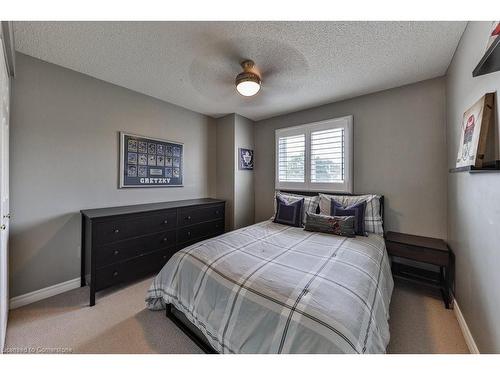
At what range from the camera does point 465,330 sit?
1.57m

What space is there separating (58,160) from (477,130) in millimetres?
3703

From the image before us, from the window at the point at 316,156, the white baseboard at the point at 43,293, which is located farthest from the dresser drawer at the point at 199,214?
the white baseboard at the point at 43,293

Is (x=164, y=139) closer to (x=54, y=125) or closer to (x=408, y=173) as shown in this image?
(x=54, y=125)

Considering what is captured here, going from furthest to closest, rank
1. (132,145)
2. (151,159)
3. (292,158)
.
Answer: (292,158)
(151,159)
(132,145)

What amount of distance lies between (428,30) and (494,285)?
190 centimetres

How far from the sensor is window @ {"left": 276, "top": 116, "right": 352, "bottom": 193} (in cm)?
295

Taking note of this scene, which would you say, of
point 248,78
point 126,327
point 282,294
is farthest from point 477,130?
point 126,327

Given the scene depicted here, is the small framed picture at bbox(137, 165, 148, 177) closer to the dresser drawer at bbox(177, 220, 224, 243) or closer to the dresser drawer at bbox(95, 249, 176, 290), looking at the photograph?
the dresser drawer at bbox(177, 220, 224, 243)

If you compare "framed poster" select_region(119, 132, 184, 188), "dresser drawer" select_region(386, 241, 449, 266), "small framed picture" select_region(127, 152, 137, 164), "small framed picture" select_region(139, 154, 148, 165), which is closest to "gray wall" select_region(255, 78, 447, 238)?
"dresser drawer" select_region(386, 241, 449, 266)

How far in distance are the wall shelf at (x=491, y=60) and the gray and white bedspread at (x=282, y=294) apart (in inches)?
53.0

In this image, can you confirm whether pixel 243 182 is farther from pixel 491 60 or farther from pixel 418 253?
pixel 491 60

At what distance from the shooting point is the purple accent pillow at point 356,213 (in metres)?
2.35

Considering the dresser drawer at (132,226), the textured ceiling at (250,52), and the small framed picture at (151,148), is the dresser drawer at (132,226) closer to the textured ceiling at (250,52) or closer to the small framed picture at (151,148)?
the small framed picture at (151,148)
